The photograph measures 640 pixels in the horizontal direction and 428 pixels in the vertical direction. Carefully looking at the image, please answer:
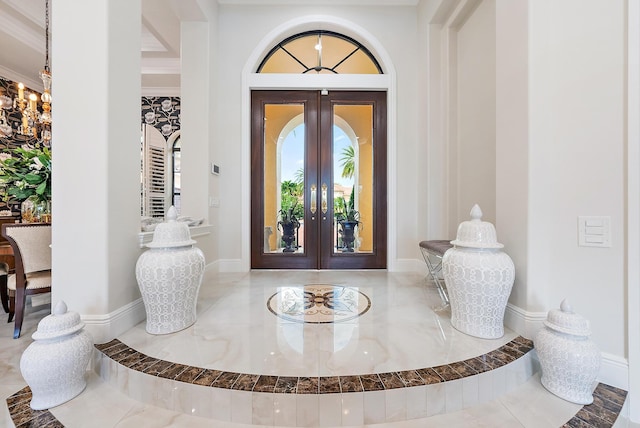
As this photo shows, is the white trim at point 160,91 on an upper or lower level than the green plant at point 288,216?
upper

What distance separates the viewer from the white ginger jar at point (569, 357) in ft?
4.19

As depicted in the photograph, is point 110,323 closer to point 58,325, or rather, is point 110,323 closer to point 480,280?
point 58,325

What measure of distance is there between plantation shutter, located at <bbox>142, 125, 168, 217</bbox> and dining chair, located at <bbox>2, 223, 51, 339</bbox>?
3.60 metres

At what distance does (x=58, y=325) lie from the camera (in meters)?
1.28

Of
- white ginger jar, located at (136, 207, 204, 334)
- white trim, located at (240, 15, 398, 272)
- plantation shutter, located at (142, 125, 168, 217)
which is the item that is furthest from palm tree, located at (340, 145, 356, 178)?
plantation shutter, located at (142, 125, 168, 217)

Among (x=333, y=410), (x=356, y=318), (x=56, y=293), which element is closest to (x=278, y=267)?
(x=356, y=318)

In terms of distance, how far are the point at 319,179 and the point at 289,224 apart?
0.72 meters

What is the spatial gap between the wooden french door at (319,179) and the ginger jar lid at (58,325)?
2.21 metres

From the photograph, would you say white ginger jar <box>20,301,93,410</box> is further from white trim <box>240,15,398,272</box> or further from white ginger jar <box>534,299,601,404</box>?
white ginger jar <box>534,299,601,404</box>

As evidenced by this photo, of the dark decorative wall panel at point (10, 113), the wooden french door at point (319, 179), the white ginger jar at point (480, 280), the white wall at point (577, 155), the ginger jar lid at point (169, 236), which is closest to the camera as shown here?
the white wall at point (577, 155)

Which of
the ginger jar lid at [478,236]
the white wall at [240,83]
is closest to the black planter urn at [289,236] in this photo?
the white wall at [240,83]

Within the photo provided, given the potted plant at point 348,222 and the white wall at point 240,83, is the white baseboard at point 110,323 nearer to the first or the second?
the white wall at point 240,83

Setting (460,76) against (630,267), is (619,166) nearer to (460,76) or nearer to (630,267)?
(630,267)

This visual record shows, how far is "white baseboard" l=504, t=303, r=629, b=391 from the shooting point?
4.59ft
